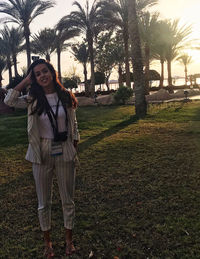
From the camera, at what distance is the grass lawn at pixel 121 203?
3.17 m

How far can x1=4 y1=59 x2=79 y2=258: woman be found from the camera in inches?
106

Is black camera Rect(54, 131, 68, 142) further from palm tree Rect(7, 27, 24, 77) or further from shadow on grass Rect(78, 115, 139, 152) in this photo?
palm tree Rect(7, 27, 24, 77)

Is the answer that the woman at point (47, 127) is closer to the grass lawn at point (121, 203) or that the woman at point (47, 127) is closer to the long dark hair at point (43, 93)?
the long dark hair at point (43, 93)

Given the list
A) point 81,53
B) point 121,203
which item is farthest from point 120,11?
point 81,53

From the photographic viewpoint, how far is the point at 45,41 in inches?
1612

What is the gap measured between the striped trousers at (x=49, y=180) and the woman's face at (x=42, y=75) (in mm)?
575

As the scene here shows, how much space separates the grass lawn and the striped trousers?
0.52m

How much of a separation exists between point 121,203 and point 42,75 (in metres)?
2.50


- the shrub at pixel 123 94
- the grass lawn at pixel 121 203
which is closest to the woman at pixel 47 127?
the grass lawn at pixel 121 203

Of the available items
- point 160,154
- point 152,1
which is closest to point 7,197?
point 160,154

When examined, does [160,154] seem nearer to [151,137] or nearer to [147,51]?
[151,137]

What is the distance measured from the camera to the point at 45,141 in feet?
8.93

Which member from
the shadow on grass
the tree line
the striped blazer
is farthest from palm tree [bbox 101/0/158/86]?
the striped blazer

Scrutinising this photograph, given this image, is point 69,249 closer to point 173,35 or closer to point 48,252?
point 48,252
